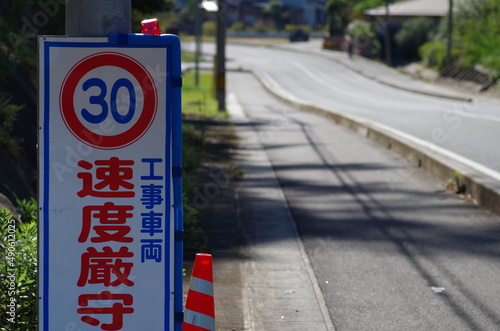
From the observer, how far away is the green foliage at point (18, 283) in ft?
14.8

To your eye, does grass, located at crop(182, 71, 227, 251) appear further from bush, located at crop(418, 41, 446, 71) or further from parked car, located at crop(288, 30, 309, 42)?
parked car, located at crop(288, 30, 309, 42)

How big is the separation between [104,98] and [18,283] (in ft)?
4.51

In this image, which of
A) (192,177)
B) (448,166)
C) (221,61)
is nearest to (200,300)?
(192,177)

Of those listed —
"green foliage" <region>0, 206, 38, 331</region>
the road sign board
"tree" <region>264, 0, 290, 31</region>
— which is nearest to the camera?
the road sign board

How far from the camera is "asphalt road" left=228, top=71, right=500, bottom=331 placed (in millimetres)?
5578

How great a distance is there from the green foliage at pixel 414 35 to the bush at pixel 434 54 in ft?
14.0

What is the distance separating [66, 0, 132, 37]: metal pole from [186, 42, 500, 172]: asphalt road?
8.40 meters

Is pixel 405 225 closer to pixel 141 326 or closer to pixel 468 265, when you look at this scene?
pixel 468 265

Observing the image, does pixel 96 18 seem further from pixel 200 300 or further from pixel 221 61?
pixel 221 61

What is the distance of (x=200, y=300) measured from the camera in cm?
406

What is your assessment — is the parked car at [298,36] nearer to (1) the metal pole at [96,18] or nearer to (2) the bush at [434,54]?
(2) the bush at [434,54]

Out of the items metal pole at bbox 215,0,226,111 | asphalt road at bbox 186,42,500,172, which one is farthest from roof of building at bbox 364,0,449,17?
metal pole at bbox 215,0,226,111

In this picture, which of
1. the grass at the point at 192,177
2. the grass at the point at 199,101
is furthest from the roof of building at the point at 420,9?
the grass at the point at 192,177

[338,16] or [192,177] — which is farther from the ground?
[338,16]
